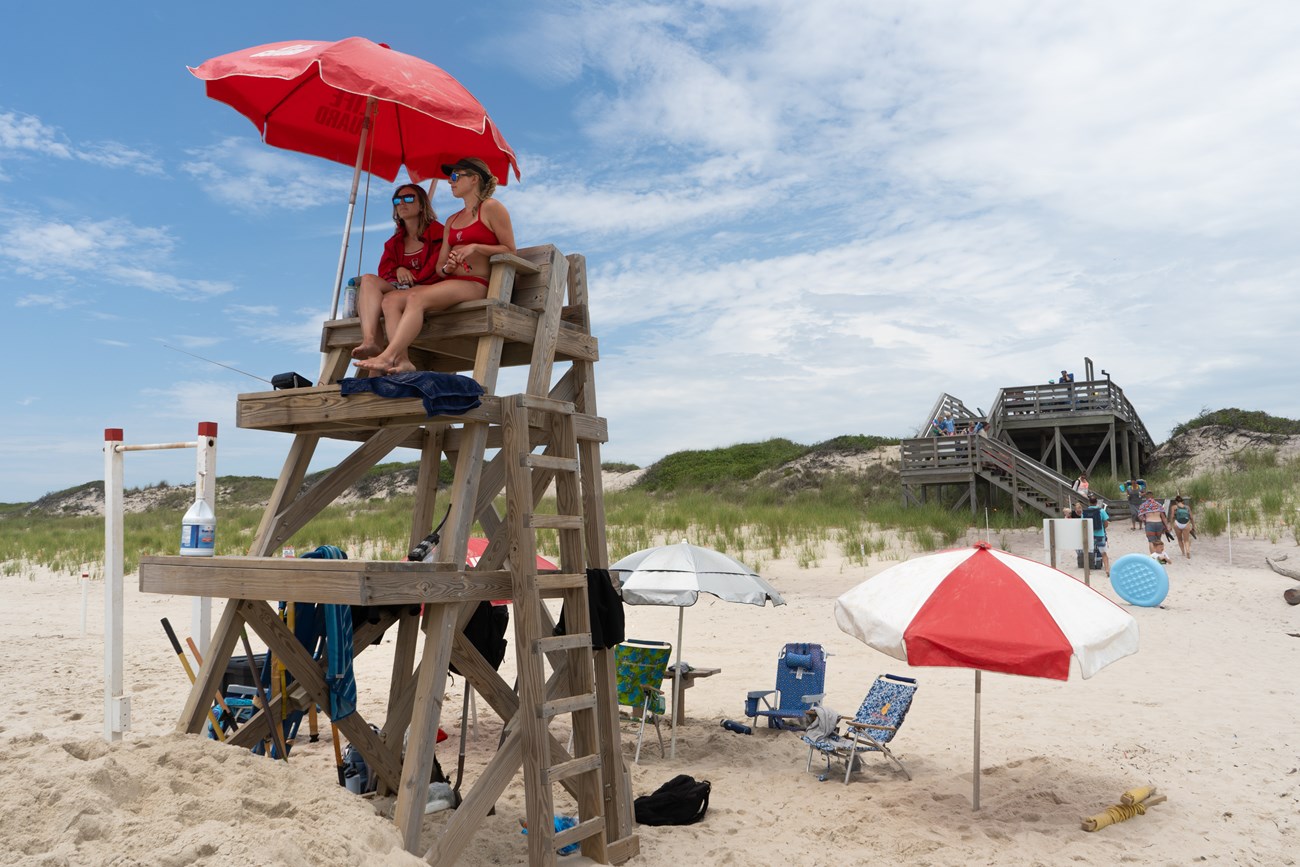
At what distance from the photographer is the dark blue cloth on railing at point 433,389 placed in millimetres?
5145

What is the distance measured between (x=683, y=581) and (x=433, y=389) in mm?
3863

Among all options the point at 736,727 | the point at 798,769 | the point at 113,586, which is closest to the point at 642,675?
the point at 736,727

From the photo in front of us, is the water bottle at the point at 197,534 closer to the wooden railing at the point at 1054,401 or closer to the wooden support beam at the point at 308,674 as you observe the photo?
the wooden support beam at the point at 308,674

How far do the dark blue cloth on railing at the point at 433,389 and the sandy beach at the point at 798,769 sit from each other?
1857 millimetres

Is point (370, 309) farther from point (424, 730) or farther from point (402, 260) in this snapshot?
point (424, 730)

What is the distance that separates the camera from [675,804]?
693 centimetres

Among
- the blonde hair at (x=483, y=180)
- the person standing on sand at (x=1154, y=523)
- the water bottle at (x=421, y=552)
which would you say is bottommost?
the person standing on sand at (x=1154, y=523)

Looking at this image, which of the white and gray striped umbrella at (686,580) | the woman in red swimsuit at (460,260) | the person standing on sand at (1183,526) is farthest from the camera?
the person standing on sand at (1183,526)

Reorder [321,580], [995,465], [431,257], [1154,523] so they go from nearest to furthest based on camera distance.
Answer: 1. [321,580]
2. [431,257]
3. [1154,523]
4. [995,465]

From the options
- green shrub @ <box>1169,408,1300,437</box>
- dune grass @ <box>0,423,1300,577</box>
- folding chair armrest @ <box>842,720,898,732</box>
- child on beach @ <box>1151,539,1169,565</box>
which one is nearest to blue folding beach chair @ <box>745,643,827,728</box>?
folding chair armrest @ <box>842,720,898,732</box>

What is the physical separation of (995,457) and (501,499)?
16.8m

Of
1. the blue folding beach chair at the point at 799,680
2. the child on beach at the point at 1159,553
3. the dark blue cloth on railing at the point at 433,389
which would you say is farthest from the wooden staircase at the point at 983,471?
the dark blue cloth on railing at the point at 433,389

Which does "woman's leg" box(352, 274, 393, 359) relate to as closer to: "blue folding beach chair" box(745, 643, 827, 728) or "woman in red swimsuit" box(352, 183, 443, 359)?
"woman in red swimsuit" box(352, 183, 443, 359)

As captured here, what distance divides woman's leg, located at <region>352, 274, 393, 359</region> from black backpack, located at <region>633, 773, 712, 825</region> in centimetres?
352
